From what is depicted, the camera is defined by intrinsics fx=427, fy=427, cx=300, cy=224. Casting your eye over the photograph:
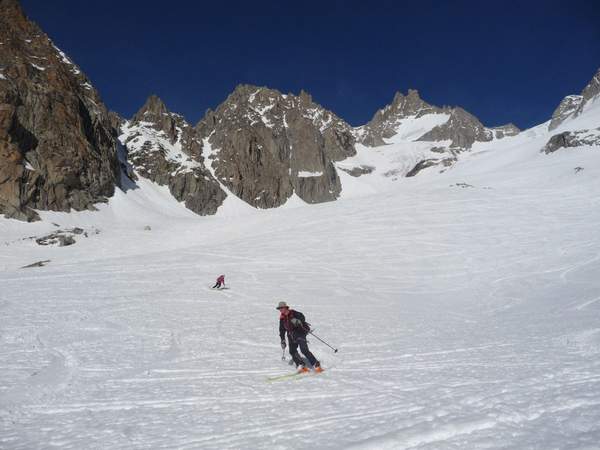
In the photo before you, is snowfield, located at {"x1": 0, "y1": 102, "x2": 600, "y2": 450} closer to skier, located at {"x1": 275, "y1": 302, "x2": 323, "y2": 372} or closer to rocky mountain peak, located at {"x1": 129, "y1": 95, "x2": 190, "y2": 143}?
skier, located at {"x1": 275, "y1": 302, "x2": 323, "y2": 372}

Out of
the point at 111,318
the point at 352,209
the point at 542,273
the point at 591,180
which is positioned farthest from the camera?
the point at 591,180

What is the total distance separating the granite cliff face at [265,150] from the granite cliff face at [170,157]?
10.8m

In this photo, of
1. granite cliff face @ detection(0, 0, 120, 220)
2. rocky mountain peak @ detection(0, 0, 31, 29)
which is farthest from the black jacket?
rocky mountain peak @ detection(0, 0, 31, 29)

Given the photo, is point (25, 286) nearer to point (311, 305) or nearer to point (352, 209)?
point (311, 305)

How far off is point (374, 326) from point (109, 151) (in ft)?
331

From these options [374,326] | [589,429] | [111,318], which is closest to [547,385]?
[589,429]

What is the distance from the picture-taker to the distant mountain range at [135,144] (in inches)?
3088

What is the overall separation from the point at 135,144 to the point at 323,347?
5045 inches

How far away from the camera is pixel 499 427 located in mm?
5703

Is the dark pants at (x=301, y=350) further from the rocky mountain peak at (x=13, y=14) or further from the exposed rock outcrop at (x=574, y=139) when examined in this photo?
the exposed rock outcrop at (x=574, y=139)

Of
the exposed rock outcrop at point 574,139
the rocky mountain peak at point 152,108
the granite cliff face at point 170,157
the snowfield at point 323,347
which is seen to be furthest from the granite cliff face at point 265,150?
the snowfield at point 323,347

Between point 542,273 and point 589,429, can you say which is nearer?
point 589,429

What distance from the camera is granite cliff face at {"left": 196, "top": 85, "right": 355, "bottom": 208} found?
5669 inches

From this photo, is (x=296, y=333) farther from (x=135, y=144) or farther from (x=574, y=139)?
(x=135, y=144)
